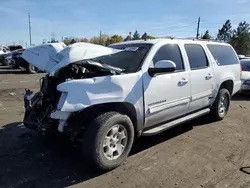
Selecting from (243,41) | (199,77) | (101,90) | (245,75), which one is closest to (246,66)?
(245,75)

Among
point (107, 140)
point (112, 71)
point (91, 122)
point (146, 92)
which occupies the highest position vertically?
point (112, 71)

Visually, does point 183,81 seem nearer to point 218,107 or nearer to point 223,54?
point 218,107

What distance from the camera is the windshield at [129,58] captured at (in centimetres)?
415

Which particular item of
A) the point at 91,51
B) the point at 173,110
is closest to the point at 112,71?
the point at 91,51

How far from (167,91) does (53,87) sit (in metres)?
1.86

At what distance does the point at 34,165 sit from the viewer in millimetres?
3926

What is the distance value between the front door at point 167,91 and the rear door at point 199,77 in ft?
0.80

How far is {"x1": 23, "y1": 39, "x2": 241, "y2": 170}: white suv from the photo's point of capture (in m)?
3.51

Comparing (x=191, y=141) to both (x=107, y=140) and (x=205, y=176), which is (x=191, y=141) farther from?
(x=107, y=140)

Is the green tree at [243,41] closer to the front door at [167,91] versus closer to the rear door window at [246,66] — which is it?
the rear door window at [246,66]

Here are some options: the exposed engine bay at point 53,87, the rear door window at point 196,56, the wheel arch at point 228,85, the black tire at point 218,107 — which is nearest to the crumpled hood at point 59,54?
the exposed engine bay at point 53,87

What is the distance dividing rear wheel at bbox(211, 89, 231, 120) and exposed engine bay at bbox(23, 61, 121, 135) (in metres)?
3.11

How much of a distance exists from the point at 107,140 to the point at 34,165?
120cm

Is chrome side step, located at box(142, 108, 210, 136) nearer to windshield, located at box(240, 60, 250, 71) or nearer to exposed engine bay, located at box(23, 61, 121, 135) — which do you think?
exposed engine bay, located at box(23, 61, 121, 135)
